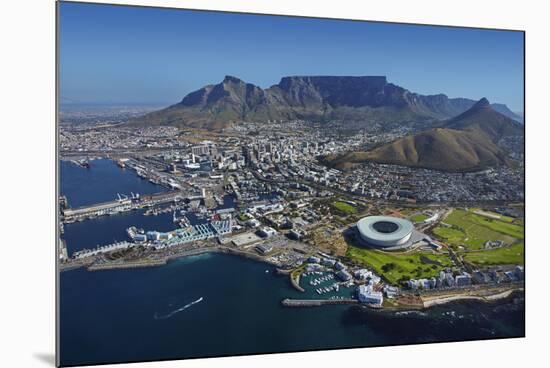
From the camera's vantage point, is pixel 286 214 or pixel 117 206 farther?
pixel 286 214

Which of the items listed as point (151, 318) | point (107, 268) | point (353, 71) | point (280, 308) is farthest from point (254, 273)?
point (353, 71)

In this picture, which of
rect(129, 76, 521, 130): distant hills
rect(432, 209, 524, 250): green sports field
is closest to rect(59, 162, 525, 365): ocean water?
rect(432, 209, 524, 250): green sports field

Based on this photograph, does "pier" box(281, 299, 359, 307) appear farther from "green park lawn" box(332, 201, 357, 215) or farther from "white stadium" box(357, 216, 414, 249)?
"green park lawn" box(332, 201, 357, 215)

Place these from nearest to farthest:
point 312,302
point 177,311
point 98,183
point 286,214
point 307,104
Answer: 1. point 177,311
2. point 312,302
3. point 98,183
4. point 286,214
5. point 307,104

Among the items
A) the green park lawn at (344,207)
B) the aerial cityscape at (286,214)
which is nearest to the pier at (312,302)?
the aerial cityscape at (286,214)

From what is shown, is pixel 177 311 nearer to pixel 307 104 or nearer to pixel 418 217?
pixel 307 104

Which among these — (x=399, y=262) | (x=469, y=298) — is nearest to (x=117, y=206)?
(x=399, y=262)

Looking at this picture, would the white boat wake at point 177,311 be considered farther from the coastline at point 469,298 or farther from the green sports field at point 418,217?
the green sports field at point 418,217
